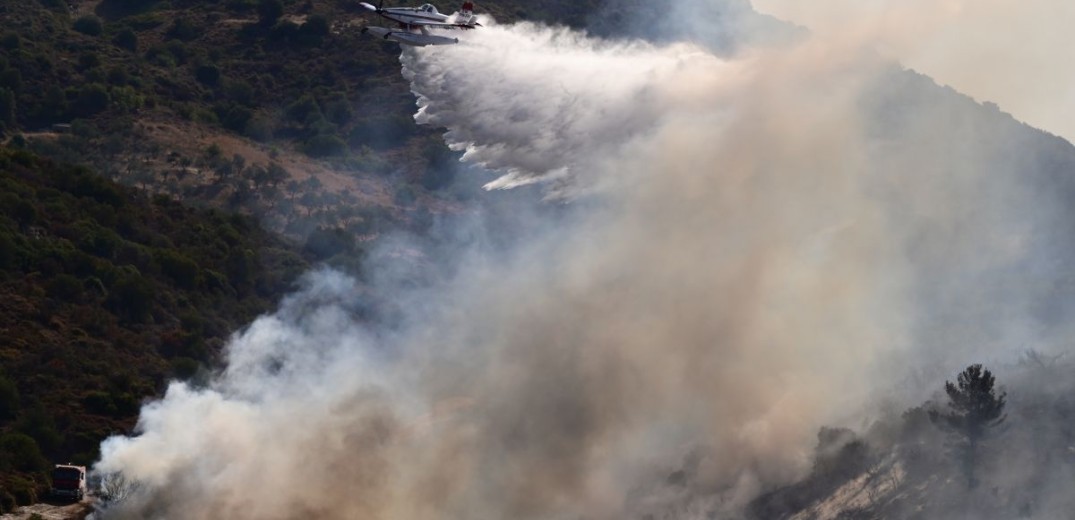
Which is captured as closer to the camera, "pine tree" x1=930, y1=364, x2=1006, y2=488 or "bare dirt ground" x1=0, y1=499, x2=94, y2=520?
"bare dirt ground" x1=0, y1=499, x2=94, y2=520

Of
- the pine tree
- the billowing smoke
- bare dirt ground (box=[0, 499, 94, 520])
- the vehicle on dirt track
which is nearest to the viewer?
bare dirt ground (box=[0, 499, 94, 520])

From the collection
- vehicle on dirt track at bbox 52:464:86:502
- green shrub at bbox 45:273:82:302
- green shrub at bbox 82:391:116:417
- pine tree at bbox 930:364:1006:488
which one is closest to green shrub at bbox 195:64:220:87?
green shrub at bbox 45:273:82:302

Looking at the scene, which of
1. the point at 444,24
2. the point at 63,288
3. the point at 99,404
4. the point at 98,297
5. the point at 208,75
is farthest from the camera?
the point at 208,75

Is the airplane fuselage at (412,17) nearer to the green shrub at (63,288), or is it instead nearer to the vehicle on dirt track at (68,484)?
the green shrub at (63,288)

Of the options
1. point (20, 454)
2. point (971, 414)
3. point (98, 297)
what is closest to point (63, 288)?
point (98, 297)

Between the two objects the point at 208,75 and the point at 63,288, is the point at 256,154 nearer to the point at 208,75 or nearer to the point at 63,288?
the point at 208,75

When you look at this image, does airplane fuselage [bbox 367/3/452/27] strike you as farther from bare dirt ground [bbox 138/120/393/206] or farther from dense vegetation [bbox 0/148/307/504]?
bare dirt ground [bbox 138/120/393/206]

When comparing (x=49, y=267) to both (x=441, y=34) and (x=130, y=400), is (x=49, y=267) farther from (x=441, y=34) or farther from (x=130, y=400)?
(x=441, y=34)

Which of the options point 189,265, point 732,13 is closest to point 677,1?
point 732,13
